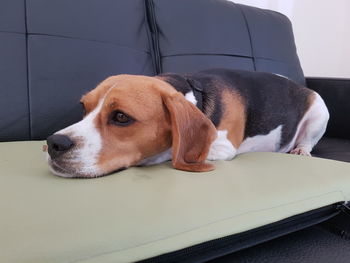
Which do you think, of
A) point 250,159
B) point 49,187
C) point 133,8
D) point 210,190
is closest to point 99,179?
point 49,187

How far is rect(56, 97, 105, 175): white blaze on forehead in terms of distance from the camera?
968mm

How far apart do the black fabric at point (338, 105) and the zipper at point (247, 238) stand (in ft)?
4.40

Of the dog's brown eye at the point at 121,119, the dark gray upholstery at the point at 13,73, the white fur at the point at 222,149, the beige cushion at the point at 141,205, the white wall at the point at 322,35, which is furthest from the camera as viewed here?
the white wall at the point at 322,35

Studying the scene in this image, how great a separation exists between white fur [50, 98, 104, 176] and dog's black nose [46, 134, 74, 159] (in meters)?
0.03

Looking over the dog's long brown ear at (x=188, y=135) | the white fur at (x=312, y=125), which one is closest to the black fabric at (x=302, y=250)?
the dog's long brown ear at (x=188, y=135)

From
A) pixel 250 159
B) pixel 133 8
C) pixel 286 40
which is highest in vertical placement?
pixel 133 8

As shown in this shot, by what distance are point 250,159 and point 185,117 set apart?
31cm

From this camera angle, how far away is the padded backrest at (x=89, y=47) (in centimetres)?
147

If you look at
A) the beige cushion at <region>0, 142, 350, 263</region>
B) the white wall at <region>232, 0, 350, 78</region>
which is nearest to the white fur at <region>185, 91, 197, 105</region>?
the beige cushion at <region>0, 142, 350, 263</region>

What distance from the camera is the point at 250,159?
4.11 feet

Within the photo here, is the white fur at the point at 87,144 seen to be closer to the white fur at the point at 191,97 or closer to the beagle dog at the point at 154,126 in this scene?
the beagle dog at the point at 154,126

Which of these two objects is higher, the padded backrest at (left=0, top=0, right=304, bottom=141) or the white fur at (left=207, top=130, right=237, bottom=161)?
the padded backrest at (left=0, top=0, right=304, bottom=141)

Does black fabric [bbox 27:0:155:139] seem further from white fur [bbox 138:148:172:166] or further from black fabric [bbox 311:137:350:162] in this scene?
black fabric [bbox 311:137:350:162]

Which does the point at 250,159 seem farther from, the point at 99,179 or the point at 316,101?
the point at 316,101
